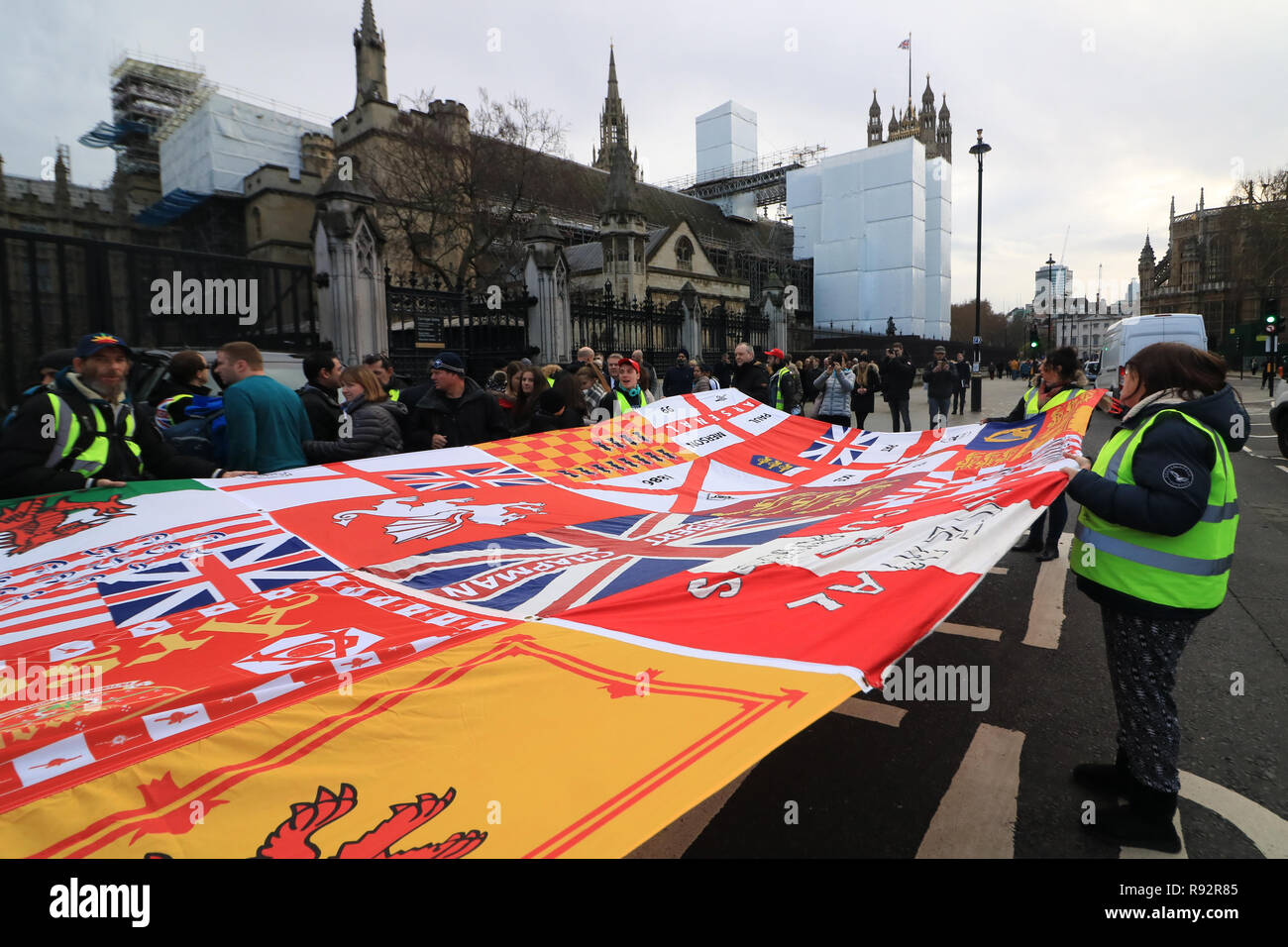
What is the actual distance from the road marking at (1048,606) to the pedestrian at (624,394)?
4.01m

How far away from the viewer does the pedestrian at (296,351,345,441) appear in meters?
5.85

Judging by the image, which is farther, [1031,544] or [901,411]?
[901,411]

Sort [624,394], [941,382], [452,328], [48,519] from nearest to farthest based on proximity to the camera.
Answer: [48,519], [624,394], [941,382], [452,328]

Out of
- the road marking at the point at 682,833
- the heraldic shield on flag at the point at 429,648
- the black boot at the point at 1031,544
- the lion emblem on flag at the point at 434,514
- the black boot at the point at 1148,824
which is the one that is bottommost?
the road marking at the point at 682,833

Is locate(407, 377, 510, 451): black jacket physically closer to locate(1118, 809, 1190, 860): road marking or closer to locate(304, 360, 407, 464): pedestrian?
locate(304, 360, 407, 464): pedestrian

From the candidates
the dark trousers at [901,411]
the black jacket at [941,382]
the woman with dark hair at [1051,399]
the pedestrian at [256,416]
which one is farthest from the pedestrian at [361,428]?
the black jacket at [941,382]

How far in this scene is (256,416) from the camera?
487cm

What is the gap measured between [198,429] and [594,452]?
293 centimetres

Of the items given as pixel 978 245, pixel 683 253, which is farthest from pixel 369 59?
pixel 978 245

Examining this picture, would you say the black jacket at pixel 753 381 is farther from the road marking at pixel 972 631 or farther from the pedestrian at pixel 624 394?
the road marking at pixel 972 631

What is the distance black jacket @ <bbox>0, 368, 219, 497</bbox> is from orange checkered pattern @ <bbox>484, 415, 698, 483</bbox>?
2.15 m

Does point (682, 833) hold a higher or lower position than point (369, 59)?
lower

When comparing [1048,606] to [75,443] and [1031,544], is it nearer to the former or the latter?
[1031,544]

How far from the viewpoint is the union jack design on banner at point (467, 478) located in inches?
196
